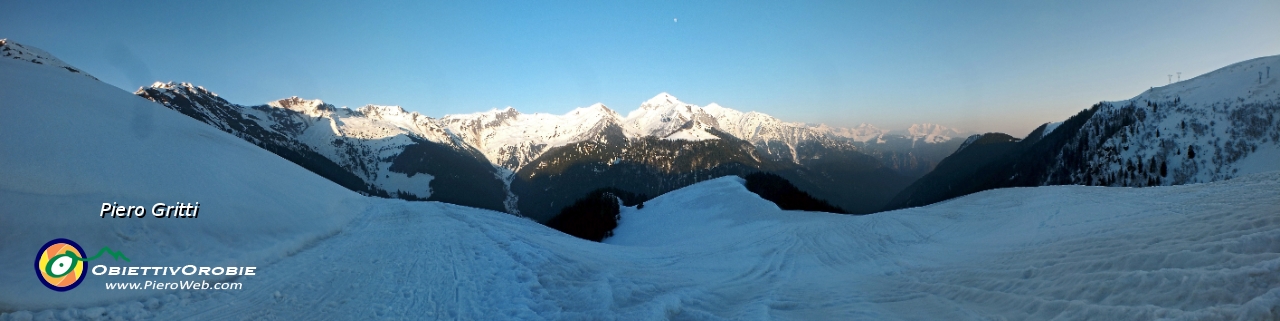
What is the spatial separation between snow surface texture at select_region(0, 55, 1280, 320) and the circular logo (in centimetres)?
22

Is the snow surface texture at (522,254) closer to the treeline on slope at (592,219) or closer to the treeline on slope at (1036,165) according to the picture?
the treeline on slope at (592,219)

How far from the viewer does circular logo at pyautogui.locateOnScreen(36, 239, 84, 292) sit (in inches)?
302

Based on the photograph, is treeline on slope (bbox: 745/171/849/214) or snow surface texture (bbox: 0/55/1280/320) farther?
treeline on slope (bbox: 745/171/849/214)

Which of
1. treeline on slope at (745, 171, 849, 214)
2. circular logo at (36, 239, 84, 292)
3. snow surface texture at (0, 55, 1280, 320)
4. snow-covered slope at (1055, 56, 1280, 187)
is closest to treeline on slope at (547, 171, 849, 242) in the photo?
treeline on slope at (745, 171, 849, 214)

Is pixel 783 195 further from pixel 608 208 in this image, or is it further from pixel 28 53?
pixel 28 53

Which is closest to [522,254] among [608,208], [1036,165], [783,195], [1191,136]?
[608,208]

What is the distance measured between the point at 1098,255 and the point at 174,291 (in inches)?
665

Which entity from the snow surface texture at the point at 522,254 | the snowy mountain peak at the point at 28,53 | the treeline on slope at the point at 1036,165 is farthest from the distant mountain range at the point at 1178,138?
the snowy mountain peak at the point at 28,53

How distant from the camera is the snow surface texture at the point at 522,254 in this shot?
22.4 feet

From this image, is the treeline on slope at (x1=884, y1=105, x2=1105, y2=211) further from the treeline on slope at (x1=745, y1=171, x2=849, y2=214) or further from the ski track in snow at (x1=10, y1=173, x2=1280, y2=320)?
the ski track in snow at (x1=10, y1=173, x2=1280, y2=320)

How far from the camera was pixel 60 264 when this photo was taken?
26.3ft

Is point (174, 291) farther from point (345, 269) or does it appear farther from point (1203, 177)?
point (1203, 177)

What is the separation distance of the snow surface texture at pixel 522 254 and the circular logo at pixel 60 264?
0.72 feet

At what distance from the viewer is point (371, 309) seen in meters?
8.02
